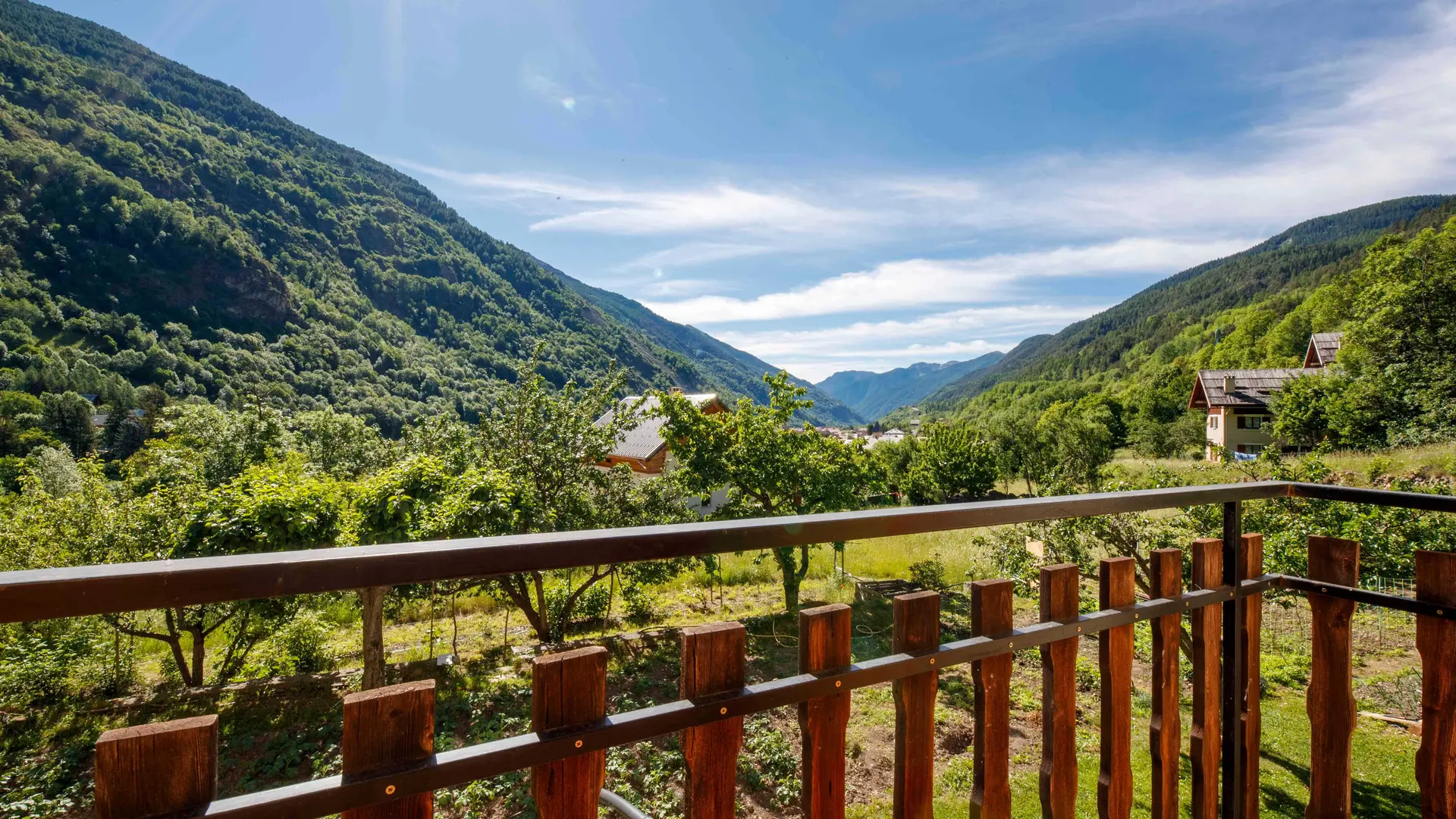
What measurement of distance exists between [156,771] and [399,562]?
0.25 meters

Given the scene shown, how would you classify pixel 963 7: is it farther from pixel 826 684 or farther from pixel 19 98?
pixel 19 98

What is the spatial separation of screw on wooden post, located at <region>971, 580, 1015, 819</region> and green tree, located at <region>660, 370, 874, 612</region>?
1004cm

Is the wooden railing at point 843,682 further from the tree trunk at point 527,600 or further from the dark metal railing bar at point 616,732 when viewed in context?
the tree trunk at point 527,600

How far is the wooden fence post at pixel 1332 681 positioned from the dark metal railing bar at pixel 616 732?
2.33ft

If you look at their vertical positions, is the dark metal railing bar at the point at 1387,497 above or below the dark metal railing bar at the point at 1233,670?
above

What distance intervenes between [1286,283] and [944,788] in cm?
9630

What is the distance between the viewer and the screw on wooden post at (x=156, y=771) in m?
0.53

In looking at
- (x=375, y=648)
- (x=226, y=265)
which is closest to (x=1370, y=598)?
(x=375, y=648)

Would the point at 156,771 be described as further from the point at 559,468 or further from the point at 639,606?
the point at 639,606

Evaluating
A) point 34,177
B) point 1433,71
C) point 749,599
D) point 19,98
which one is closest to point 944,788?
point 749,599

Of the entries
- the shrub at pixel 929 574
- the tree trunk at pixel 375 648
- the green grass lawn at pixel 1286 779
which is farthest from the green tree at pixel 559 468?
the shrub at pixel 929 574

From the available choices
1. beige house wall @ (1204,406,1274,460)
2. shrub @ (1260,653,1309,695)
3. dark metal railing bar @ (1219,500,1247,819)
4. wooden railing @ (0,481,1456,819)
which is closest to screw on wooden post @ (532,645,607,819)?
wooden railing @ (0,481,1456,819)

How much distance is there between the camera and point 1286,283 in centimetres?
7325

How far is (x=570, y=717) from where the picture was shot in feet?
2.43
